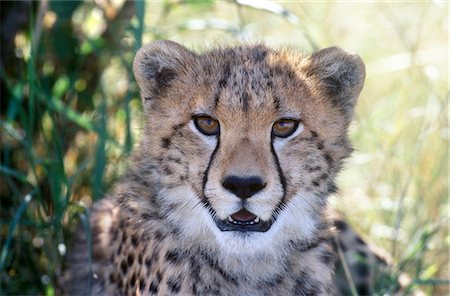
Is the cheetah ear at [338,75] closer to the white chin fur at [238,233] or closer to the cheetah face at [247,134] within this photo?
the cheetah face at [247,134]

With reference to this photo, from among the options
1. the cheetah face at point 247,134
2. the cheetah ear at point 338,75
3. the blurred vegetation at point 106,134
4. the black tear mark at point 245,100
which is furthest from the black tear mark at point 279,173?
the blurred vegetation at point 106,134

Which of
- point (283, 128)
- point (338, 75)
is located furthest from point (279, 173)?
point (338, 75)

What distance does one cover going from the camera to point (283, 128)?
2584 millimetres

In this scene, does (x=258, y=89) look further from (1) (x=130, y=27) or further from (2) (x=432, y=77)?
(2) (x=432, y=77)

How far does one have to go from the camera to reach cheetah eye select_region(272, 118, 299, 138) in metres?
2.57

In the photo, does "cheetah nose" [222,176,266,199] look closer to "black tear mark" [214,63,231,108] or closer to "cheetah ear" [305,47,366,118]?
"black tear mark" [214,63,231,108]

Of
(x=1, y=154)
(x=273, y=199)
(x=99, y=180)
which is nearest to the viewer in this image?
(x=273, y=199)

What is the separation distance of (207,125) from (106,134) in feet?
3.06

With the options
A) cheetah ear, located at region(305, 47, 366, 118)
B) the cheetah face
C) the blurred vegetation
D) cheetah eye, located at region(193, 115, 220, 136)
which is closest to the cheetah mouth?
the cheetah face

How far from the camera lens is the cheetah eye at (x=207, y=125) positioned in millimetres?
2577

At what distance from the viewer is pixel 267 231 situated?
2576 millimetres

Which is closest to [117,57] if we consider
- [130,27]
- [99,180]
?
[130,27]

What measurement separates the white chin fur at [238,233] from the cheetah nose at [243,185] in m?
0.17

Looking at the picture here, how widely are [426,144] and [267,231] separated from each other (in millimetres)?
1918
